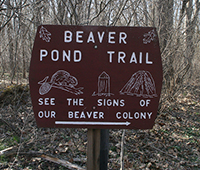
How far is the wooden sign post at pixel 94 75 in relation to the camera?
1.64 meters

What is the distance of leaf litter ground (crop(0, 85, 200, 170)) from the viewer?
11.3ft

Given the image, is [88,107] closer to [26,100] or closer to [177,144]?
[177,144]

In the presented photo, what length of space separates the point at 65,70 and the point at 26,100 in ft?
17.6

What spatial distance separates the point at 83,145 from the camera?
13.7 ft

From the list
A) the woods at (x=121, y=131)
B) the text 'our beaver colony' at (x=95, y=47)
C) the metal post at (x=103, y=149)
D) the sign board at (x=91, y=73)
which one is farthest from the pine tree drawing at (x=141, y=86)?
the woods at (x=121, y=131)

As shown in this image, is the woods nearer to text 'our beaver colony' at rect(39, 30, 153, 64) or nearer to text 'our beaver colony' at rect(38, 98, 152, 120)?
text 'our beaver colony' at rect(38, 98, 152, 120)

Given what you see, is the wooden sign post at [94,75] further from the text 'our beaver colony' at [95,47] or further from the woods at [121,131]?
the woods at [121,131]

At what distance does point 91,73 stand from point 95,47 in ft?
0.74

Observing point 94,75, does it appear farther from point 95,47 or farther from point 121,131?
point 121,131

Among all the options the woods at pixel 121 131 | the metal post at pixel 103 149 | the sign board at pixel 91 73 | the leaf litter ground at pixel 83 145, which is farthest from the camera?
the woods at pixel 121 131

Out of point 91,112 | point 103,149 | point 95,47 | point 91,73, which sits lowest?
point 103,149

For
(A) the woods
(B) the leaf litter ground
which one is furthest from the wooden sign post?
(B) the leaf litter ground

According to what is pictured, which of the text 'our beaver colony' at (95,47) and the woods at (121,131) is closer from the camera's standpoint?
the text 'our beaver colony' at (95,47)

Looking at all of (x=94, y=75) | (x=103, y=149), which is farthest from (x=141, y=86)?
(x=103, y=149)
